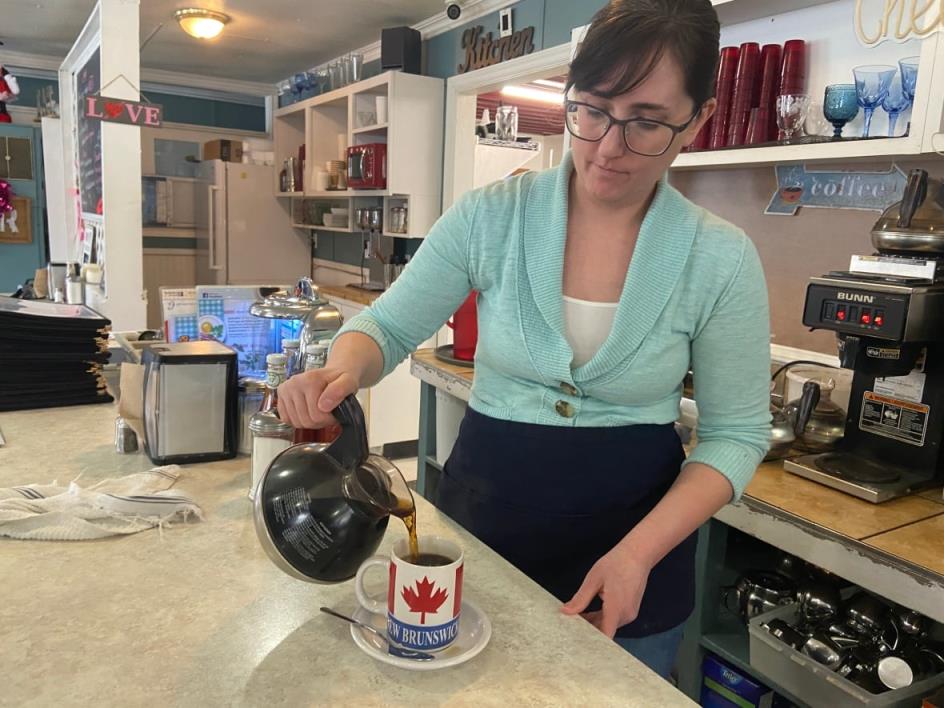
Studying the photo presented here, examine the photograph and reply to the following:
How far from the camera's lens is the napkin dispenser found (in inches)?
52.1

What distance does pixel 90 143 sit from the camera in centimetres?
354

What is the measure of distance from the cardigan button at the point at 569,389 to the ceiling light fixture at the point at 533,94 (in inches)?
182

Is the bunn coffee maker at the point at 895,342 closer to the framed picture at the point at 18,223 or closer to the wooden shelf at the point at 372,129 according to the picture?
the wooden shelf at the point at 372,129

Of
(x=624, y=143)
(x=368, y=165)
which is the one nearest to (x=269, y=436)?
(x=624, y=143)

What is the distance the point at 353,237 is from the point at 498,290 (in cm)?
483

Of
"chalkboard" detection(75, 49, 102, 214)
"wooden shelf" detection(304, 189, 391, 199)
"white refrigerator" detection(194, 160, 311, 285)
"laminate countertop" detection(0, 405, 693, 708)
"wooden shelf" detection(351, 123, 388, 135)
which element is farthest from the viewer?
"white refrigerator" detection(194, 160, 311, 285)

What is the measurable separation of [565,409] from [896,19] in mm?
1671

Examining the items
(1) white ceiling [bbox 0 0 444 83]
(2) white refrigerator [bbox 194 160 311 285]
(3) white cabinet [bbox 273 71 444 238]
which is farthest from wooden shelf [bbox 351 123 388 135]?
(2) white refrigerator [bbox 194 160 311 285]

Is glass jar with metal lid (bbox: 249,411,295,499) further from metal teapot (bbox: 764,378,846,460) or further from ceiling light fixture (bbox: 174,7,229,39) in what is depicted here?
ceiling light fixture (bbox: 174,7,229,39)

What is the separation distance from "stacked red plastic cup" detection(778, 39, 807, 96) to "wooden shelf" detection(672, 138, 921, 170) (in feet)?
0.76

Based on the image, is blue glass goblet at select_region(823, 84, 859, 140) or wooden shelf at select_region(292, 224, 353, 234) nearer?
blue glass goblet at select_region(823, 84, 859, 140)

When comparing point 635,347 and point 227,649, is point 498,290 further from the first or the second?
point 227,649

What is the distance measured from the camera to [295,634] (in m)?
0.82

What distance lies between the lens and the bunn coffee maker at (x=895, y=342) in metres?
1.47
